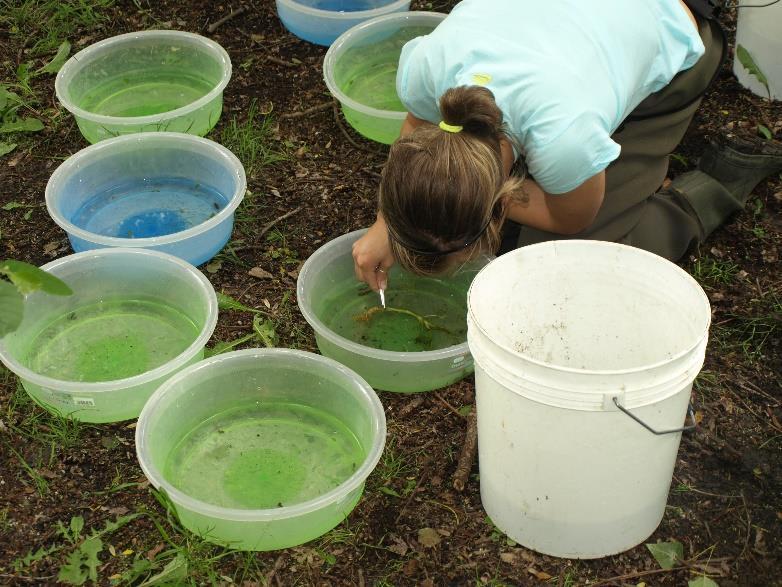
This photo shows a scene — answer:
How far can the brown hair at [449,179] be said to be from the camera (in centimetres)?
187

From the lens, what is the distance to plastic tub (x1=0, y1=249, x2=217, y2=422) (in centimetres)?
248

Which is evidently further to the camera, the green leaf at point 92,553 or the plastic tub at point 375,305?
the plastic tub at point 375,305

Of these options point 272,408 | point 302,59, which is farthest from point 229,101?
point 272,408

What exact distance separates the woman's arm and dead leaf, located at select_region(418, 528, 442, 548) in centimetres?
71

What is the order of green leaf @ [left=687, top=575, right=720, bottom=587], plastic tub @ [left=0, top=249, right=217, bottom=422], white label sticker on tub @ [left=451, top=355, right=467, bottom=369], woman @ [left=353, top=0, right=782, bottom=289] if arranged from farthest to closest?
plastic tub @ [left=0, top=249, right=217, bottom=422], white label sticker on tub @ [left=451, top=355, right=467, bottom=369], green leaf @ [left=687, top=575, right=720, bottom=587], woman @ [left=353, top=0, right=782, bottom=289]

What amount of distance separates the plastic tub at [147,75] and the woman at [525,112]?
1089 millimetres

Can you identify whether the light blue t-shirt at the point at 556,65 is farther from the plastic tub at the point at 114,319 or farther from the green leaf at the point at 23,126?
the green leaf at the point at 23,126

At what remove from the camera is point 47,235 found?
285cm

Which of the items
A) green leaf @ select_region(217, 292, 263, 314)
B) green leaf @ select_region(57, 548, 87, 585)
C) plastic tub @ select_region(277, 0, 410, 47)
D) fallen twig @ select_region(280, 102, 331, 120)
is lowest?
green leaf @ select_region(57, 548, 87, 585)

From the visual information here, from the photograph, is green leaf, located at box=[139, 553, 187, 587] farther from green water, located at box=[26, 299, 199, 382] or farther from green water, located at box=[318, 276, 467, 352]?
green water, located at box=[318, 276, 467, 352]

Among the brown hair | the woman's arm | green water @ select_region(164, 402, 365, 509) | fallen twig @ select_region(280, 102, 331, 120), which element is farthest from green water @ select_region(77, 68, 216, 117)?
the brown hair

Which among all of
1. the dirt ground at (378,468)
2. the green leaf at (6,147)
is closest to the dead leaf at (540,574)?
the dirt ground at (378,468)

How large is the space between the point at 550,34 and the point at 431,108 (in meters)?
0.36

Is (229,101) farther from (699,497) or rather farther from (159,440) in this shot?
(699,497)
